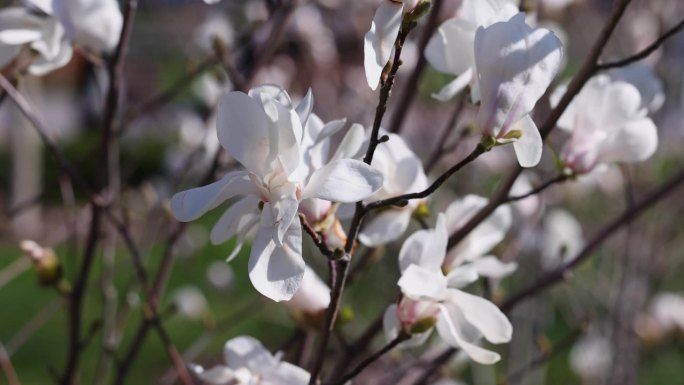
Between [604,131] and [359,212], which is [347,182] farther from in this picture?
[604,131]

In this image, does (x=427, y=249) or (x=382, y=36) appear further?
(x=427, y=249)

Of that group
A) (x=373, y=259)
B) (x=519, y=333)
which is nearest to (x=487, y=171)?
(x=519, y=333)

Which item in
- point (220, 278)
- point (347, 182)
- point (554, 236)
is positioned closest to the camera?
point (347, 182)

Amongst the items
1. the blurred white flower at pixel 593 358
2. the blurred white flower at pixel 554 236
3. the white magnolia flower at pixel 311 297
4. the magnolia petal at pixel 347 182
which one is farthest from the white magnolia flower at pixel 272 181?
the blurred white flower at pixel 593 358

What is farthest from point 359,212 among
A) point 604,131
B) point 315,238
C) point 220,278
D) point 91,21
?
point 220,278

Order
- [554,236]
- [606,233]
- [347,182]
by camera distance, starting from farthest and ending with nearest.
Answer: [554,236], [606,233], [347,182]

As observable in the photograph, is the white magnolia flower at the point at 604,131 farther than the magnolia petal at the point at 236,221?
Yes

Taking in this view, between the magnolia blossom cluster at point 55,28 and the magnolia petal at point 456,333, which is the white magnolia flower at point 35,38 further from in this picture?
the magnolia petal at point 456,333

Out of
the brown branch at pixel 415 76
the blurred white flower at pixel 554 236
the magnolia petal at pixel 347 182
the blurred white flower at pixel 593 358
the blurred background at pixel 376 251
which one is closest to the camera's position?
the magnolia petal at pixel 347 182
